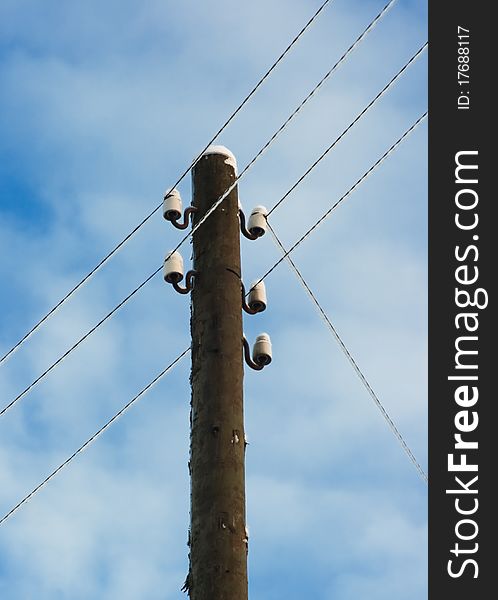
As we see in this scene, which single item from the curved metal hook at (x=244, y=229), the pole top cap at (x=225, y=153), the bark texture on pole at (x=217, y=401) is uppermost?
the pole top cap at (x=225, y=153)

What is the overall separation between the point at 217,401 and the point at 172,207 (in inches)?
57.1

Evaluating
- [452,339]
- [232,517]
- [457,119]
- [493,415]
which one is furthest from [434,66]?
[232,517]

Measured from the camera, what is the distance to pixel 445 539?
658cm

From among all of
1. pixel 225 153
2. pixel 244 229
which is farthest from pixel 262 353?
pixel 225 153

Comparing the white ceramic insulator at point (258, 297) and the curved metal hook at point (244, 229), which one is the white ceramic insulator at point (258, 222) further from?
the white ceramic insulator at point (258, 297)

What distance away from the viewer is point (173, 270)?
6.73 m

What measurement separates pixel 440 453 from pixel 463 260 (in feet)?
4.41

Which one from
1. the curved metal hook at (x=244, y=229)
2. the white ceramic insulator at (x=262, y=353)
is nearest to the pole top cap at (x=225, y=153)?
the curved metal hook at (x=244, y=229)

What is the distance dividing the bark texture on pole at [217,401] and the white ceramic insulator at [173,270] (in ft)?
0.38

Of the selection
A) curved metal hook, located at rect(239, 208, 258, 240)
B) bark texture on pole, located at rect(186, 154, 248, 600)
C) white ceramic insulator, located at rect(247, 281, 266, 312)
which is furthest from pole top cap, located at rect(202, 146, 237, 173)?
white ceramic insulator, located at rect(247, 281, 266, 312)

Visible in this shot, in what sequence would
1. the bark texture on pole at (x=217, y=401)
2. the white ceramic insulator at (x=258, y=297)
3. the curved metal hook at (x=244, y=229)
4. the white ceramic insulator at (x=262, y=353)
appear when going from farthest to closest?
the curved metal hook at (x=244, y=229) < the white ceramic insulator at (x=258, y=297) < the white ceramic insulator at (x=262, y=353) < the bark texture on pole at (x=217, y=401)

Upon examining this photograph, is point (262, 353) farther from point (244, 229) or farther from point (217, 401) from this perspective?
point (244, 229)

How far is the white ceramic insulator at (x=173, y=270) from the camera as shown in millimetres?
6734

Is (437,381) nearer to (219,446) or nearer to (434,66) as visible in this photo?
(219,446)
